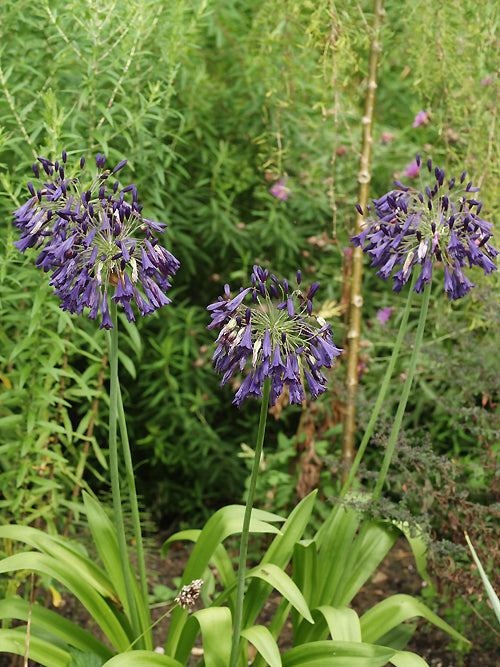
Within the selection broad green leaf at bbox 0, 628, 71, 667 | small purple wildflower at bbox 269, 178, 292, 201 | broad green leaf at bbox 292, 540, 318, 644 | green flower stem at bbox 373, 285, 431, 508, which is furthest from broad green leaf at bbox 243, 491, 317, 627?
small purple wildflower at bbox 269, 178, 292, 201

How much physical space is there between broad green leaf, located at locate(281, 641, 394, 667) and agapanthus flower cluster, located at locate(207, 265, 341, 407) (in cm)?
83

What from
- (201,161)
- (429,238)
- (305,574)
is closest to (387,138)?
(201,161)

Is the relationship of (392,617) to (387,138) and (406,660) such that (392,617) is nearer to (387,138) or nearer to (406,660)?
(406,660)

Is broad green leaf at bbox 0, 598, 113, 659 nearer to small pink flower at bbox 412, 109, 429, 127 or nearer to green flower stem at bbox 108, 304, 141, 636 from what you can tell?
green flower stem at bbox 108, 304, 141, 636

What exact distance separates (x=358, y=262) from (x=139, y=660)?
76.3 inches

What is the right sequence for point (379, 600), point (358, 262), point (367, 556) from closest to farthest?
point (367, 556) → point (358, 262) → point (379, 600)

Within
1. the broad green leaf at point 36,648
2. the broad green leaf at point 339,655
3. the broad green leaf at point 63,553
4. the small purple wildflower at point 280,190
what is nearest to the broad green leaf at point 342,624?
the broad green leaf at point 339,655

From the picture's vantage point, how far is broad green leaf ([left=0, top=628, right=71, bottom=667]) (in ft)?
7.11

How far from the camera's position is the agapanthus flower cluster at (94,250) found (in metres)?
1.88

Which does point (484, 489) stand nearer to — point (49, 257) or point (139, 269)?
point (139, 269)

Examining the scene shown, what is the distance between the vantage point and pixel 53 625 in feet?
7.86

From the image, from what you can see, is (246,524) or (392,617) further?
(392,617)

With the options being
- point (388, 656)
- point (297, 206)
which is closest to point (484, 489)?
point (388, 656)

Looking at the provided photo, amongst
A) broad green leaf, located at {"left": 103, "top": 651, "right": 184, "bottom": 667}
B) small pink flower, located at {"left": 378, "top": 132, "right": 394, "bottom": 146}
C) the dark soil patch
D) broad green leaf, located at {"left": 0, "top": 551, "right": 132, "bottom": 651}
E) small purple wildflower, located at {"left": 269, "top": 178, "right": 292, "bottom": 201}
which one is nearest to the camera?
broad green leaf, located at {"left": 103, "top": 651, "right": 184, "bottom": 667}
